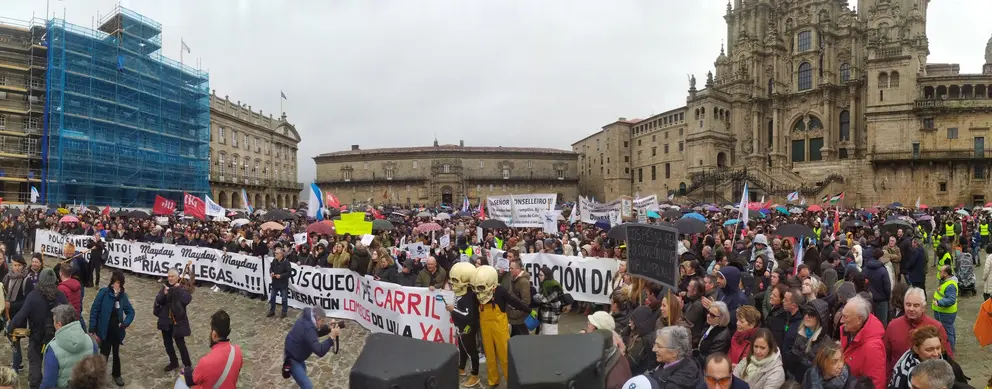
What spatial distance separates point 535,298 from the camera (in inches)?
293

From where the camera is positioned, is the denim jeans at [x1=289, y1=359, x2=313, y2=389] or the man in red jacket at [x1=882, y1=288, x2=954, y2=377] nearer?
the man in red jacket at [x1=882, y1=288, x2=954, y2=377]

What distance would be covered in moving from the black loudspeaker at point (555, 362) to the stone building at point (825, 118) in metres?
49.3

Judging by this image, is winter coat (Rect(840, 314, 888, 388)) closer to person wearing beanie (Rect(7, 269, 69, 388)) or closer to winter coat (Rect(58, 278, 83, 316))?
person wearing beanie (Rect(7, 269, 69, 388))

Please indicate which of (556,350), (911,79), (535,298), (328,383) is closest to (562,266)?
(535,298)

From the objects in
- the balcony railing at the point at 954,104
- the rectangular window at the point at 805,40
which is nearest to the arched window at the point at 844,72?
the rectangular window at the point at 805,40

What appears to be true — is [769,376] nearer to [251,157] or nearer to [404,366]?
[404,366]

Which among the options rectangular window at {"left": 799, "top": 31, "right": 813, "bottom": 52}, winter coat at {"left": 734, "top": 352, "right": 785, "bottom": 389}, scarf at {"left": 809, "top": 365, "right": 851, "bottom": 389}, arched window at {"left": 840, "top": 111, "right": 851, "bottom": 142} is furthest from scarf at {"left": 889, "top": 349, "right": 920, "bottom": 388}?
rectangular window at {"left": 799, "top": 31, "right": 813, "bottom": 52}

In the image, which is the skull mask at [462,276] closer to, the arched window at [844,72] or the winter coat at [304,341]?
the winter coat at [304,341]

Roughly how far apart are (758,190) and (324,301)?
46884 millimetres

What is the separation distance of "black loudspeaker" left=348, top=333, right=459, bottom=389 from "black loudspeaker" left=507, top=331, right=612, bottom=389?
38 cm

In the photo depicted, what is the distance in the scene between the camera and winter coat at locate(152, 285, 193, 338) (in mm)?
7137

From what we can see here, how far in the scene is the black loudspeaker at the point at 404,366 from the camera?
2865 millimetres

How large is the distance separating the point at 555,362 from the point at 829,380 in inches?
105

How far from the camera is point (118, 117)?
40.2 metres
